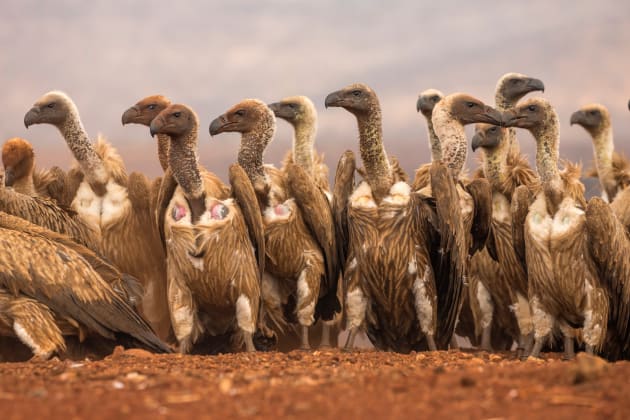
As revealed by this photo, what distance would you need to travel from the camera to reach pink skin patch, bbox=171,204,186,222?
9164 millimetres

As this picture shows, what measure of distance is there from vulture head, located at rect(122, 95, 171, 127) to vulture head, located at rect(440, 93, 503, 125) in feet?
10.7

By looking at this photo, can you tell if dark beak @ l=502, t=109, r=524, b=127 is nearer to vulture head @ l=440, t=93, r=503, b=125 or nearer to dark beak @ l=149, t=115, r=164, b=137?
vulture head @ l=440, t=93, r=503, b=125

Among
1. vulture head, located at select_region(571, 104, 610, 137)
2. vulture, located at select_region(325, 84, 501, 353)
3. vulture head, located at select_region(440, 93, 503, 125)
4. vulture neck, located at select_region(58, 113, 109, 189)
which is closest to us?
vulture, located at select_region(325, 84, 501, 353)

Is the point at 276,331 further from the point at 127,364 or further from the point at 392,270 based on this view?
the point at 127,364

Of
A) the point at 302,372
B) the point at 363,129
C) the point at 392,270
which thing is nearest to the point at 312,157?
the point at 363,129

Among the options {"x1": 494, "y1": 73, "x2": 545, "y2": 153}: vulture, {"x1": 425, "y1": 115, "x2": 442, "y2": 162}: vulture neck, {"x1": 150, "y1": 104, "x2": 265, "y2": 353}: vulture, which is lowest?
{"x1": 150, "y1": 104, "x2": 265, "y2": 353}: vulture

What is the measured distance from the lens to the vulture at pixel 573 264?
868 cm

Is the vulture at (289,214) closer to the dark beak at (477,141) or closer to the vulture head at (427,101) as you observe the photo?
the dark beak at (477,141)

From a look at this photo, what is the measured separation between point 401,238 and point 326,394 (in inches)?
177

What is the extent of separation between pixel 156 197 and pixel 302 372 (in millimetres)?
4491

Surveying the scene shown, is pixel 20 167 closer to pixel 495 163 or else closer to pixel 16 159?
pixel 16 159

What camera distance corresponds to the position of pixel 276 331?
10.7m

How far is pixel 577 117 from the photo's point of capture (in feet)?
47.5

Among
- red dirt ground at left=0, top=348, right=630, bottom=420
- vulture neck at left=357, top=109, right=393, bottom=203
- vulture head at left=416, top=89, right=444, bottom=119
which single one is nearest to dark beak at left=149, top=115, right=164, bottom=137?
vulture neck at left=357, top=109, right=393, bottom=203
